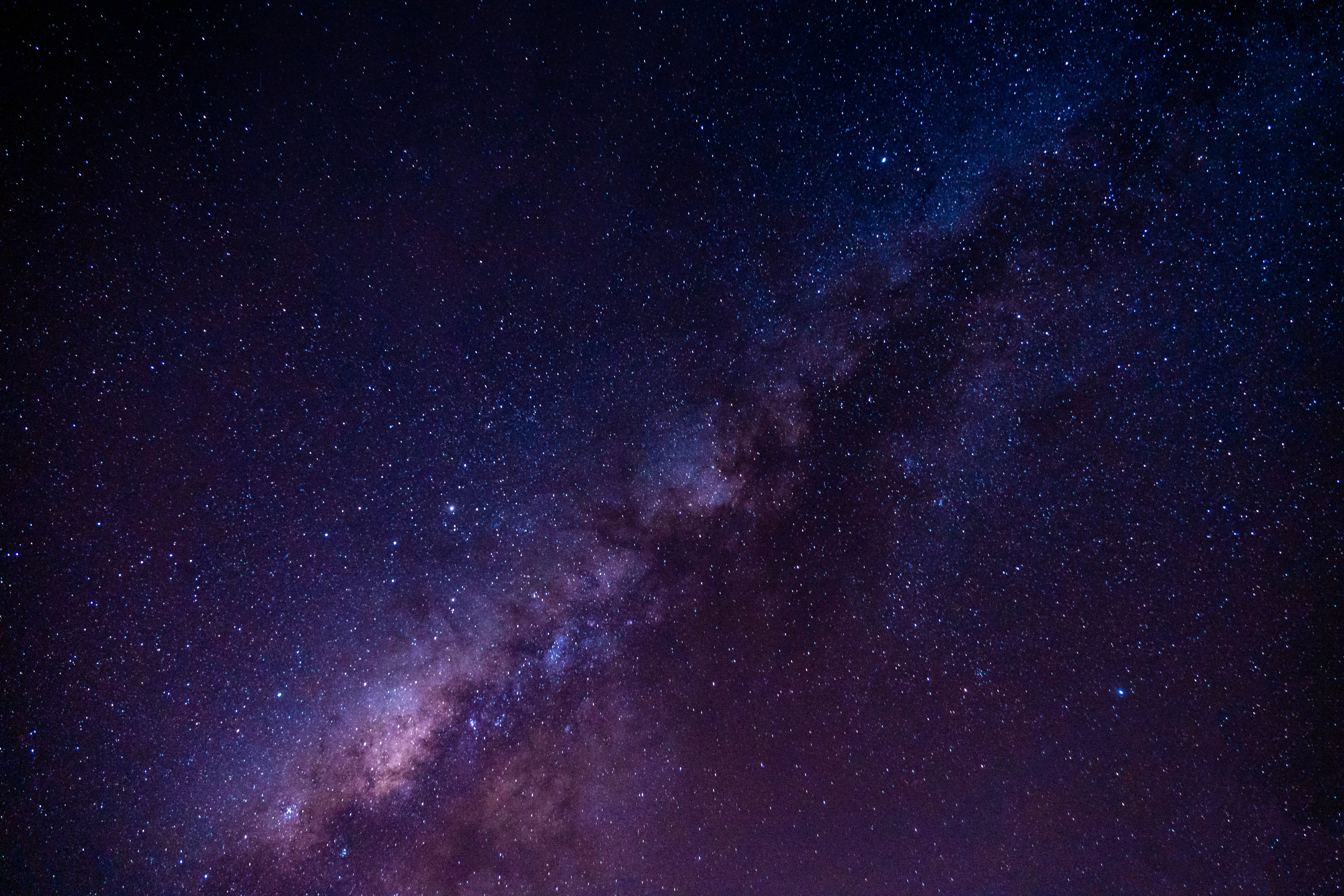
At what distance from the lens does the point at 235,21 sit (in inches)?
127

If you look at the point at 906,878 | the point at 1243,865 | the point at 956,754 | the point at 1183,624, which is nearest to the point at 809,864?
the point at 906,878

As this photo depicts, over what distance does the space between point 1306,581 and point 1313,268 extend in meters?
2.29

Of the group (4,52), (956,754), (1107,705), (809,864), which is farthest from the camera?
(809,864)

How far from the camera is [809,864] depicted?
18.3 feet

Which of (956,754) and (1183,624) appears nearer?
(1183,624)

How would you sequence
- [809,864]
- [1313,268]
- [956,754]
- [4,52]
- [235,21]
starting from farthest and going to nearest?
[809,864] < [956,754] < [1313,268] < [235,21] < [4,52]

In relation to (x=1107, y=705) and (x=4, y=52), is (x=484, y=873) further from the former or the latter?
(x=4, y=52)

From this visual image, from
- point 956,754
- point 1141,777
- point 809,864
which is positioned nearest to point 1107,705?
point 1141,777

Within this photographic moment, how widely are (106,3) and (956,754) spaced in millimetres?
7611

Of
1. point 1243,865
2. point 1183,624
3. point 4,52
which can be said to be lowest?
point 1243,865

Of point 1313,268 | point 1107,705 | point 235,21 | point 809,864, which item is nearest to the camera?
point 235,21

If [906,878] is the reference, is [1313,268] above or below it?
above

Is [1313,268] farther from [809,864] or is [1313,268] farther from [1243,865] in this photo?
[809,864]

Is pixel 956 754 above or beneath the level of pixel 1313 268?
beneath
